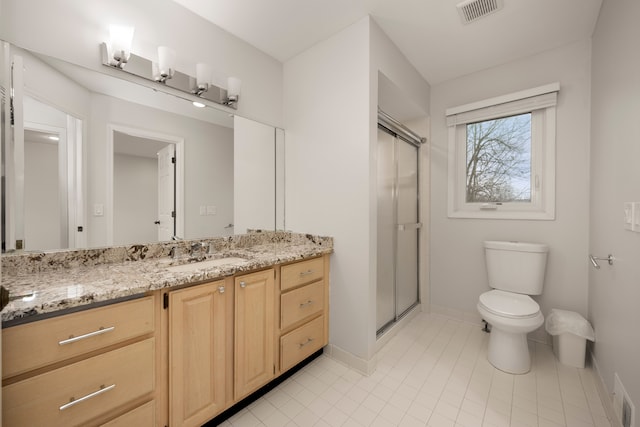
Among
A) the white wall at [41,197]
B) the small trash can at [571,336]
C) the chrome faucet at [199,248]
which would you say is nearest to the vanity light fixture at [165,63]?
the white wall at [41,197]

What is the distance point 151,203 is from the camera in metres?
1.59

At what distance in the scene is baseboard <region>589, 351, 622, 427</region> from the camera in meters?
1.29

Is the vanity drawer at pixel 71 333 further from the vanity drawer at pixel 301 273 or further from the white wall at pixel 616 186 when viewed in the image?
the white wall at pixel 616 186

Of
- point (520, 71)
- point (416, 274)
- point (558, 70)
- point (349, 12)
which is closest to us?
point (349, 12)

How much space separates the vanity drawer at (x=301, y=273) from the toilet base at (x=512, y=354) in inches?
53.4

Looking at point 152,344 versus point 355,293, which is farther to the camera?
point 355,293

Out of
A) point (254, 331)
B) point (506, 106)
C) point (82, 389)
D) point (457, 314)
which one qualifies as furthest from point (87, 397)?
point (506, 106)

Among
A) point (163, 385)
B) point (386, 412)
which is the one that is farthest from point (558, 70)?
point (163, 385)

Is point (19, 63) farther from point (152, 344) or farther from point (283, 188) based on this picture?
point (283, 188)

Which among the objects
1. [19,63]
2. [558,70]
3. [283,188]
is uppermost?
[558,70]

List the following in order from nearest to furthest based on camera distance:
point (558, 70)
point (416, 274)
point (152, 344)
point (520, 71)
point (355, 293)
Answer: point (152, 344)
point (355, 293)
point (558, 70)
point (520, 71)
point (416, 274)

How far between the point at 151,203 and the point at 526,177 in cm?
295

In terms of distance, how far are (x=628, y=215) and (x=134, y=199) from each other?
8.34 ft

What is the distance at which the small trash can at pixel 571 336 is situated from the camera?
1.77 m
